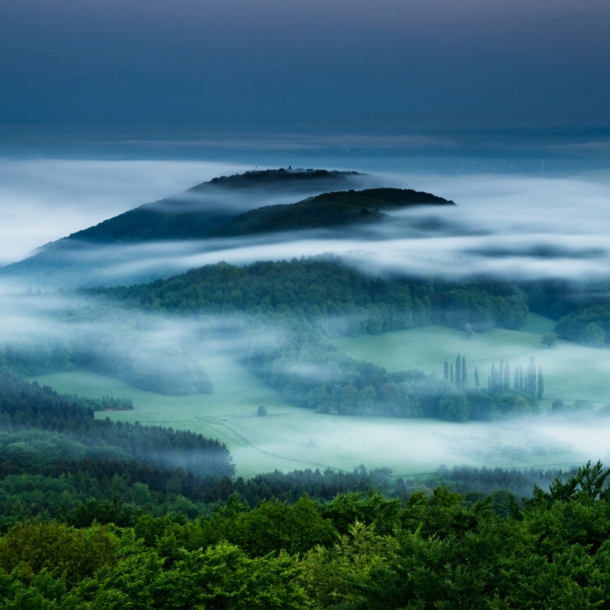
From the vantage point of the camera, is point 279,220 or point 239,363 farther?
point 279,220

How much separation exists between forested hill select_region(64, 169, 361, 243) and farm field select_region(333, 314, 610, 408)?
42.7m

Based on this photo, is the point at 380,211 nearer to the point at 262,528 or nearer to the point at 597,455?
the point at 597,455

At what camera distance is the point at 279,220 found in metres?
144

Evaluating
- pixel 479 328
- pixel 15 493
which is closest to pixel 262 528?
pixel 15 493

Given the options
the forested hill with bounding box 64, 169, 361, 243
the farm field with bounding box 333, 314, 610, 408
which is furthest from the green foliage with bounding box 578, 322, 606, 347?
the forested hill with bounding box 64, 169, 361, 243

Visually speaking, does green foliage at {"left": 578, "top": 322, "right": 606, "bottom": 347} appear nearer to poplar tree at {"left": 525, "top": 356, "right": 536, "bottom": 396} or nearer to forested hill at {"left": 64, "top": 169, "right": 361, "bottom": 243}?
poplar tree at {"left": 525, "top": 356, "right": 536, "bottom": 396}

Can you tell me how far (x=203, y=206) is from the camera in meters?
158

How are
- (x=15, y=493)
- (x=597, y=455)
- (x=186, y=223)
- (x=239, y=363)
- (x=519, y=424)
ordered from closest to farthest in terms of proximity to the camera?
(x=15, y=493), (x=597, y=455), (x=519, y=424), (x=239, y=363), (x=186, y=223)

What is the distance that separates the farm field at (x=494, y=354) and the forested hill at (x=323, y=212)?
28751 mm

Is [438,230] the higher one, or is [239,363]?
[438,230]

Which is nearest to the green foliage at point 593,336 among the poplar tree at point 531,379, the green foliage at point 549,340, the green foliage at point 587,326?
the green foliage at point 587,326

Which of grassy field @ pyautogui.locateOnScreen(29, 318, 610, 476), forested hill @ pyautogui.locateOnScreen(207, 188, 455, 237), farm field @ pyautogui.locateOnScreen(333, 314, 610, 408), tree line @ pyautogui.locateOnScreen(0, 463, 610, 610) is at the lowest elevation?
grassy field @ pyautogui.locateOnScreen(29, 318, 610, 476)

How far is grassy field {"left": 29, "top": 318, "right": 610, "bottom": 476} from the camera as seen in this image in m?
82.5

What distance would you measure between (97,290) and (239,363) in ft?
85.3
